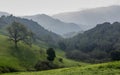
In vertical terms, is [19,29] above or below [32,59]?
above

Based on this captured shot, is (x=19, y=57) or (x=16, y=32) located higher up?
(x=16, y=32)

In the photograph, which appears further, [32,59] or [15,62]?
[32,59]

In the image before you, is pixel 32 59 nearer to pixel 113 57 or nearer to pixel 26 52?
pixel 26 52

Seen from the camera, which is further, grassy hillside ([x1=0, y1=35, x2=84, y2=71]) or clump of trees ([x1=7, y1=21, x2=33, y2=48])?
clump of trees ([x1=7, y1=21, x2=33, y2=48])

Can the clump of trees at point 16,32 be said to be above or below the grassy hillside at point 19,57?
above

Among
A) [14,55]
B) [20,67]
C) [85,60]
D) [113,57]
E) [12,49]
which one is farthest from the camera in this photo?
[85,60]

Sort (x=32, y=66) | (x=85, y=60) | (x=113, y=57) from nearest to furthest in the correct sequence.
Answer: (x=32, y=66) → (x=113, y=57) → (x=85, y=60)

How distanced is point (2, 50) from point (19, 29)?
50.3ft

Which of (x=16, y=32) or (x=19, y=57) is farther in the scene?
(x=16, y=32)

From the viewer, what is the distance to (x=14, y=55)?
135 metres

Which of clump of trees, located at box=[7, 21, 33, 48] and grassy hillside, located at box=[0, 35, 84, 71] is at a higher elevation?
clump of trees, located at box=[7, 21, 33, 48]

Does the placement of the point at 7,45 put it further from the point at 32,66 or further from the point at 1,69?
the point at 1,69

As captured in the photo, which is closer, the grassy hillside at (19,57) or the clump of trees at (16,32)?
the grassy hillside at (19,57)

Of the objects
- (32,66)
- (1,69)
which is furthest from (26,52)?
(1,69)
